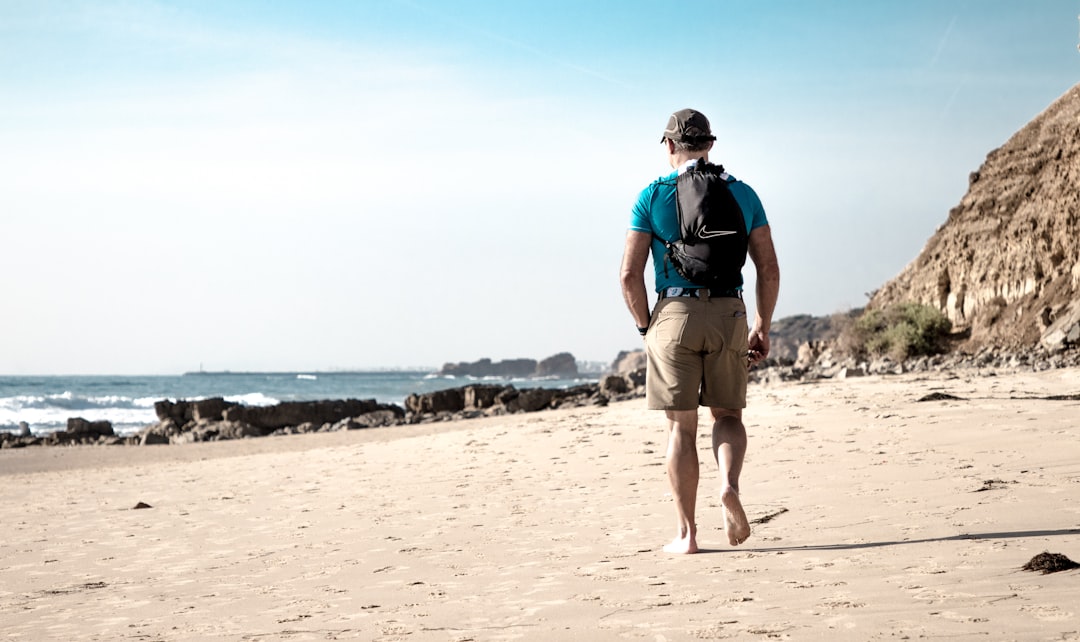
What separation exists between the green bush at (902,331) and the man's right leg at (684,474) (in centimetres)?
1759

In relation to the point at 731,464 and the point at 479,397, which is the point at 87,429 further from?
the point at 731,464

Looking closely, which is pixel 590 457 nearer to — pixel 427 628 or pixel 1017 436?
pixel 1017 436

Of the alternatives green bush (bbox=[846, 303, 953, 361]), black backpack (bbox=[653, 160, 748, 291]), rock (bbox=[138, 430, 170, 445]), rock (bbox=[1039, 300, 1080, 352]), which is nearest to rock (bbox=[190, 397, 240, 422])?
rock (bbox=[138, 430, 170, 445])

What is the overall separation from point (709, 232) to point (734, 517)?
1317 millimetres

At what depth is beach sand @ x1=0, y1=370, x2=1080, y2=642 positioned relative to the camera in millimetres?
3307

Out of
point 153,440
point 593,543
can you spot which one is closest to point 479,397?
point 153,440

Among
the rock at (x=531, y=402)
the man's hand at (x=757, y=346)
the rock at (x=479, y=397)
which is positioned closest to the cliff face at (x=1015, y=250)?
the rock at (x=531, y=402)

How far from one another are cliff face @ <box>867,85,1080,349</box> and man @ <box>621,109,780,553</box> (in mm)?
15017

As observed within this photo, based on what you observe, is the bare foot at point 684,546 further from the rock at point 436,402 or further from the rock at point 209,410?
the rock at point 209,410

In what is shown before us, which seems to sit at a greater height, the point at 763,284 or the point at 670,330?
the point at 763,284

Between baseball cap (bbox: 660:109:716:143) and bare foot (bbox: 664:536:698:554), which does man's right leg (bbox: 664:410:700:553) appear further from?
baseball cap (bbox: 660:109:716:143)

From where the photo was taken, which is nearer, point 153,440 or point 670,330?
point 670,330

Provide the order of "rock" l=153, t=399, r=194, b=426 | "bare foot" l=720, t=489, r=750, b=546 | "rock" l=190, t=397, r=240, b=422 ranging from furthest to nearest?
"rock" l=153, t=399, r=194, b=426 < "rock" l=190, t=397, r=240, b=422 < "bare foot" l=720, t=489, r=750, b=546

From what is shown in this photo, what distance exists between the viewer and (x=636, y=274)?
455cm
